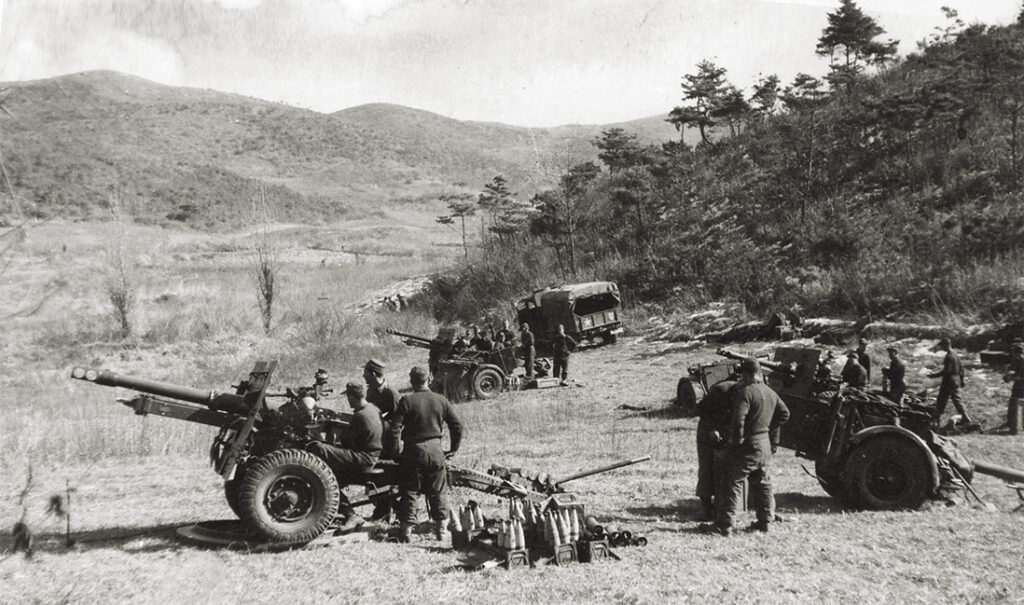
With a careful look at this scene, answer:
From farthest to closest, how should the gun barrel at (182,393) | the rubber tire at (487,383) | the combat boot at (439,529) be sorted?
the rubber tire at (487,383) < the combat boot at (439,529) < the gun barrel at (182,393)

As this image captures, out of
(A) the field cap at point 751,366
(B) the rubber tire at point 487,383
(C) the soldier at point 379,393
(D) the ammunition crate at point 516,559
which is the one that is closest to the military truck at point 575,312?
(B) the rubber tire at point 487,383

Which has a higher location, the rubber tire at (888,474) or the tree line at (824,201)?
the tree line at (824,201)

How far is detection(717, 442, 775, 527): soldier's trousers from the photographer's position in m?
7.95

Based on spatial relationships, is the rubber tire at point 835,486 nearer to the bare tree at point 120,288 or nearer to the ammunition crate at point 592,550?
the ammunition crate at point 592,550

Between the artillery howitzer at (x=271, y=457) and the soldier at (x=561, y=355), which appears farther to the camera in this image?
the soldier at (x=561, y=355)

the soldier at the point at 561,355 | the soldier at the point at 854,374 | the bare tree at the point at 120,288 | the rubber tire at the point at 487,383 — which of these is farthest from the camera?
the bare tree at the point at 120,288

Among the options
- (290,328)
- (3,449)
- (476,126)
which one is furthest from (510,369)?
(476,126)

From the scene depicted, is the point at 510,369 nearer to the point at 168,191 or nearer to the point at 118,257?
the point at 118,257

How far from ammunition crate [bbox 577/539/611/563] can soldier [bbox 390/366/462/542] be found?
155 centimetres

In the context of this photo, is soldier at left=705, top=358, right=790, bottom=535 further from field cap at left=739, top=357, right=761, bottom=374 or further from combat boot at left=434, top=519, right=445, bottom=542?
combat boot at left=434, top=519, right=445, bottom=542

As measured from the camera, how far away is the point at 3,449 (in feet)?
43.8

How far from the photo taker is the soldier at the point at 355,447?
8141mm

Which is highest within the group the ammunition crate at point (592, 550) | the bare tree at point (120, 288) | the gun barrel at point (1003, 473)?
the bare tree at point (120, 288)

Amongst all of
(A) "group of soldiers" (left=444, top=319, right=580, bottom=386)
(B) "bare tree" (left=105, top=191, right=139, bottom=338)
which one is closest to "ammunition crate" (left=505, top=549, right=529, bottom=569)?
(A) "group of soldiers" (left=444, top=319, right=580, bottom=386)
